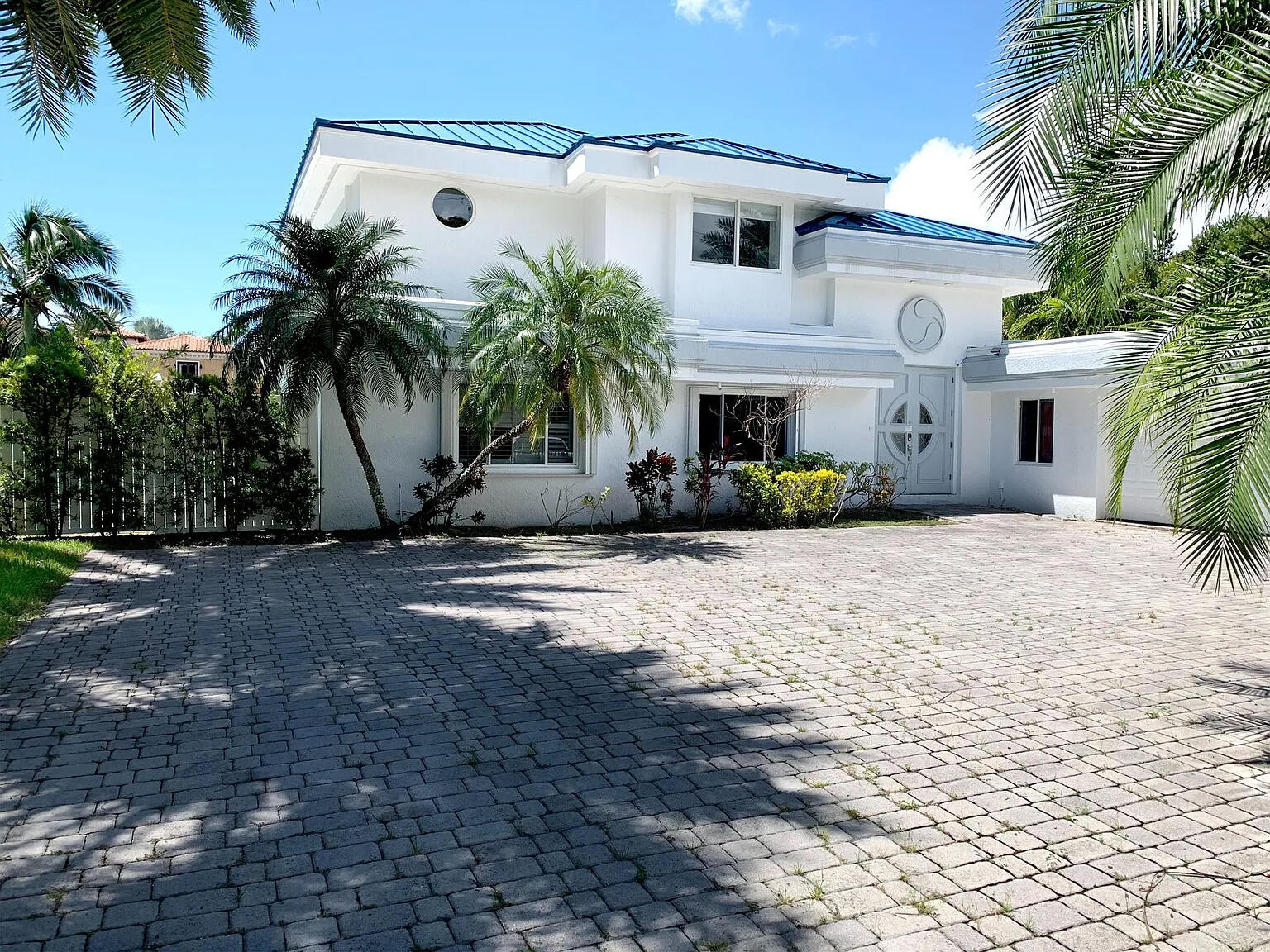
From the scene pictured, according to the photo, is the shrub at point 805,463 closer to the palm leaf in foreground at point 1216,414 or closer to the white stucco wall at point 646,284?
the white stucco wall at point 646,284

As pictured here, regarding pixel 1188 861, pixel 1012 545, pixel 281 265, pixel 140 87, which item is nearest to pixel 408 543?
pixel 281 265

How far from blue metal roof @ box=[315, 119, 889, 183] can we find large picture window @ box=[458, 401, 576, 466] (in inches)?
206

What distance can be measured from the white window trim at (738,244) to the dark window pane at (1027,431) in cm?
640

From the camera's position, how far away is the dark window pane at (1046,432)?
64.6 feet

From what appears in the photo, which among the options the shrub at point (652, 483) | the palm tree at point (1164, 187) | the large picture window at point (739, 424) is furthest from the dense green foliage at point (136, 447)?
the palm tree at point (1164, 187)

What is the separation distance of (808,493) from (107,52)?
12.4 meters

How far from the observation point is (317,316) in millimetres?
13188

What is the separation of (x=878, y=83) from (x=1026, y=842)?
42.2 feet

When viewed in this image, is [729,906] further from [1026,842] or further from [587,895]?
[1026,842]

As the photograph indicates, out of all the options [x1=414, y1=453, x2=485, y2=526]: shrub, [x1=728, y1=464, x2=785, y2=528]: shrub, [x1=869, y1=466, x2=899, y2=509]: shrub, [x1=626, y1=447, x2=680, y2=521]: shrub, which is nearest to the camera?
[x1=414, y1=453, x2=485, y2=526]: shrub

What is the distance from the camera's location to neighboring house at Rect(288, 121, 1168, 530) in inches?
648

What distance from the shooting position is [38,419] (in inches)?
512

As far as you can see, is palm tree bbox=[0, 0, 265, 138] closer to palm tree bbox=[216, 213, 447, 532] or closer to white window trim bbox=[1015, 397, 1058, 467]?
palm tree bbox=[216, 213, 447, 532]

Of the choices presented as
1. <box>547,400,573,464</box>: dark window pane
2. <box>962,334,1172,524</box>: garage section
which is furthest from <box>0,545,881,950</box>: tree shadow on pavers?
<box>962,334,1172,524</box>: garage section
